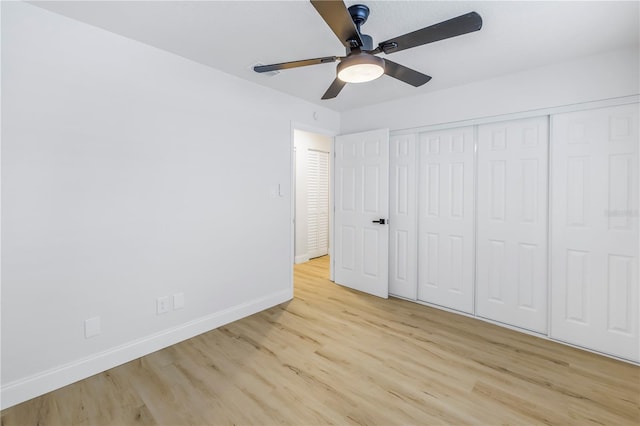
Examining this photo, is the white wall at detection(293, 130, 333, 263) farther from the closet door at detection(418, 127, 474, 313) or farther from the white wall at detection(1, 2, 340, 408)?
the closet door at detection(418, 127, 474, 313)

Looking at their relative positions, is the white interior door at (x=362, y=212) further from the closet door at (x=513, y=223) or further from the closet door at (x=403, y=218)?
the closet door at (x=513, y=223)

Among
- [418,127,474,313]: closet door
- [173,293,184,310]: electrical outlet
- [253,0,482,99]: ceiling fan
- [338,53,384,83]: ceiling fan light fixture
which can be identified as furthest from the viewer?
[418,127,474,313]: closet door

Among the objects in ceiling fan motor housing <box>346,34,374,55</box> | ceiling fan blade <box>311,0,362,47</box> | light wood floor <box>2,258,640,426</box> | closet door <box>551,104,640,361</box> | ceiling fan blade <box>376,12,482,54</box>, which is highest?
ceiling fan motor housing <box>346,34,374,55</box>

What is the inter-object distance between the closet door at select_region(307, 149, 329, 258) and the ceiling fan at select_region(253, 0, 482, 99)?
366 centimetres

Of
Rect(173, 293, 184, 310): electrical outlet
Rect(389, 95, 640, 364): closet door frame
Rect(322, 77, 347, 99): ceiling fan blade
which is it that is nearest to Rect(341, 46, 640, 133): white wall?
Rect(389, 95, 640, 364): closet door frame

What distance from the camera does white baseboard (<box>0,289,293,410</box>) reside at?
1866 millimetres

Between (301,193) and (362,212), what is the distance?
6.05 feet

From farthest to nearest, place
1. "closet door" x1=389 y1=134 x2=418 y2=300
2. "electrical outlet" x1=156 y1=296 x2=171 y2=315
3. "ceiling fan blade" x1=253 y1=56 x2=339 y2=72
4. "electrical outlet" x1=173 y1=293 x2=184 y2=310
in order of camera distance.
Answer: "closet door" x1=389 y1=134 x2=418 y2=300 → "electrical outlet" x1=173 y1=293 x2=184 y2=310 → "electrical outlet" x1=156 y1=296 x2=171 y2=315 → "ceiling fan blade" x1=253 y1=56 x2=339 y2=72

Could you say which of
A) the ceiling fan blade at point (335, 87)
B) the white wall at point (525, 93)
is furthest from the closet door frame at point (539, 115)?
the ceiling fan blade at point (335, 87)

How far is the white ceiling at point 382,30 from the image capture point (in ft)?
6.04

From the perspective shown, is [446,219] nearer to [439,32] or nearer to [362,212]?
[362,212]

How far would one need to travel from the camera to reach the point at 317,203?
582cm

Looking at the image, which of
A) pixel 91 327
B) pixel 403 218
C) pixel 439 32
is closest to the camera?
pixel 439 32

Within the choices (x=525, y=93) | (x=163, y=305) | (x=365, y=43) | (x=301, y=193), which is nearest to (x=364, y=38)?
(x=365, y=43)
